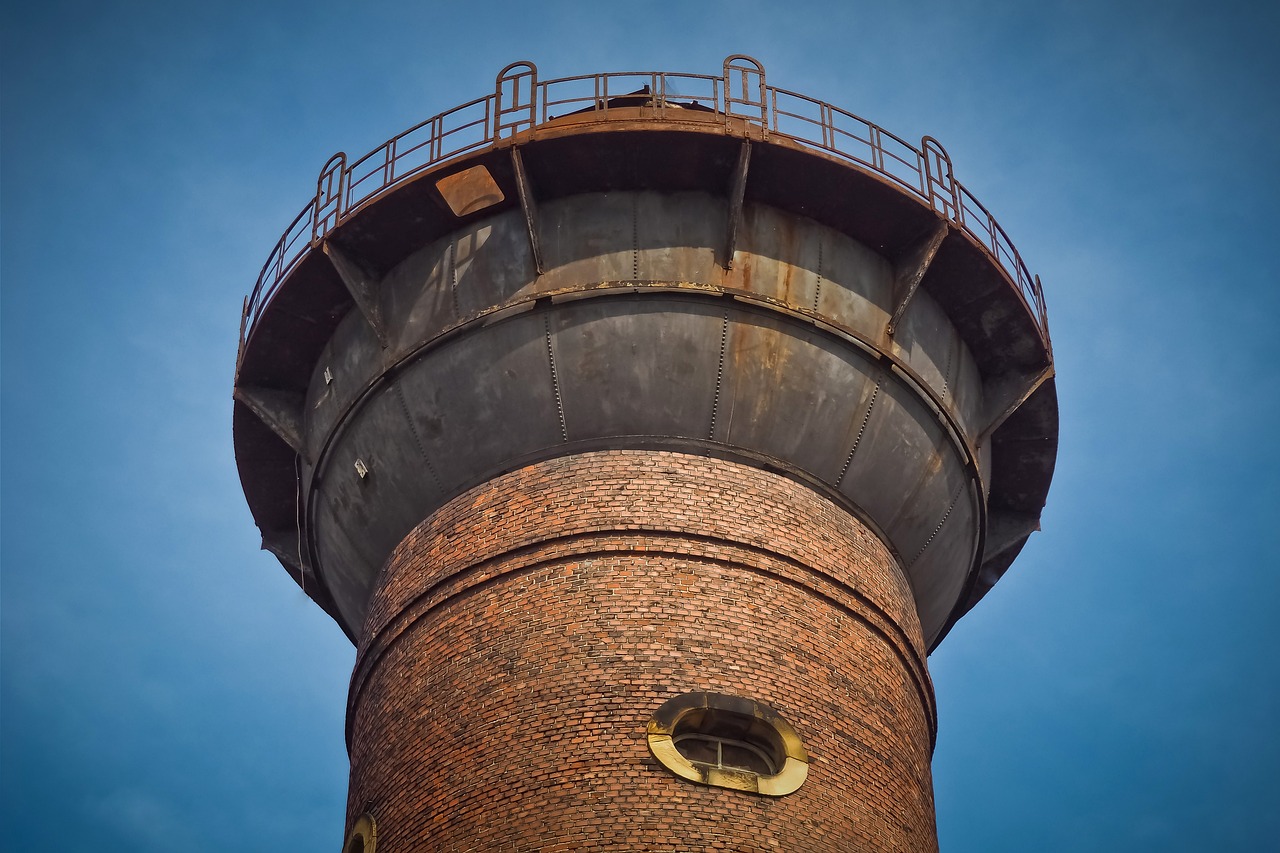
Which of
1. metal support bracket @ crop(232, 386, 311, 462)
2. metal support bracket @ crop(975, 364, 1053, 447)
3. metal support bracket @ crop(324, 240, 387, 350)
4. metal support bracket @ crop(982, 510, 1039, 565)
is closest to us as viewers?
metal support bracket @ crop(324, 240, 387, 350)

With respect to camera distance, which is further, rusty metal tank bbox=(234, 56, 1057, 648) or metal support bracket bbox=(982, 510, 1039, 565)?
metal support bracket bbox=(982, 510, 1039, 565)

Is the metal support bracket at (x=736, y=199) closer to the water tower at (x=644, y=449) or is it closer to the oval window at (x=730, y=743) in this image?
the water tower at (x=644, y=449)

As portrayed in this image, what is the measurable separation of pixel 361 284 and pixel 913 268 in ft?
15.6

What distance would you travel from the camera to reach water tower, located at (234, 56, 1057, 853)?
10.8 m

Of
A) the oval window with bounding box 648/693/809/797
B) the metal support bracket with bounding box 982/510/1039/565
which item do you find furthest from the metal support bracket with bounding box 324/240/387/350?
the metal support bracket with bounding box 982/510/1039/565

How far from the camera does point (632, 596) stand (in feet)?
36.8

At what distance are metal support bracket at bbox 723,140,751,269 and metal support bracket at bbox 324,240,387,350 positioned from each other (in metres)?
3.03

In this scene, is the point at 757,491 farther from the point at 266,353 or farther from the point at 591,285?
the point at 266,353

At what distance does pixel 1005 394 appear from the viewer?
13781 millimetres

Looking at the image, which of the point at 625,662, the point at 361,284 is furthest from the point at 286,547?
the point at 625,662

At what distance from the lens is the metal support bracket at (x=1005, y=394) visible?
1363cm

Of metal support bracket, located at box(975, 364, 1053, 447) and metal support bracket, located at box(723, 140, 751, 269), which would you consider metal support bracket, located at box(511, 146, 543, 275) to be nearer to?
metal support bracket, located at box(723, 140, 751, 269)

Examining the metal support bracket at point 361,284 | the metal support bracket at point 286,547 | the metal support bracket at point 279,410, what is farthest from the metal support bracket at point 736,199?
the metal support bracket at point 286,547

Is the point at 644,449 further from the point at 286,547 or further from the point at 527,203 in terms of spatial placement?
the point at 286,547
